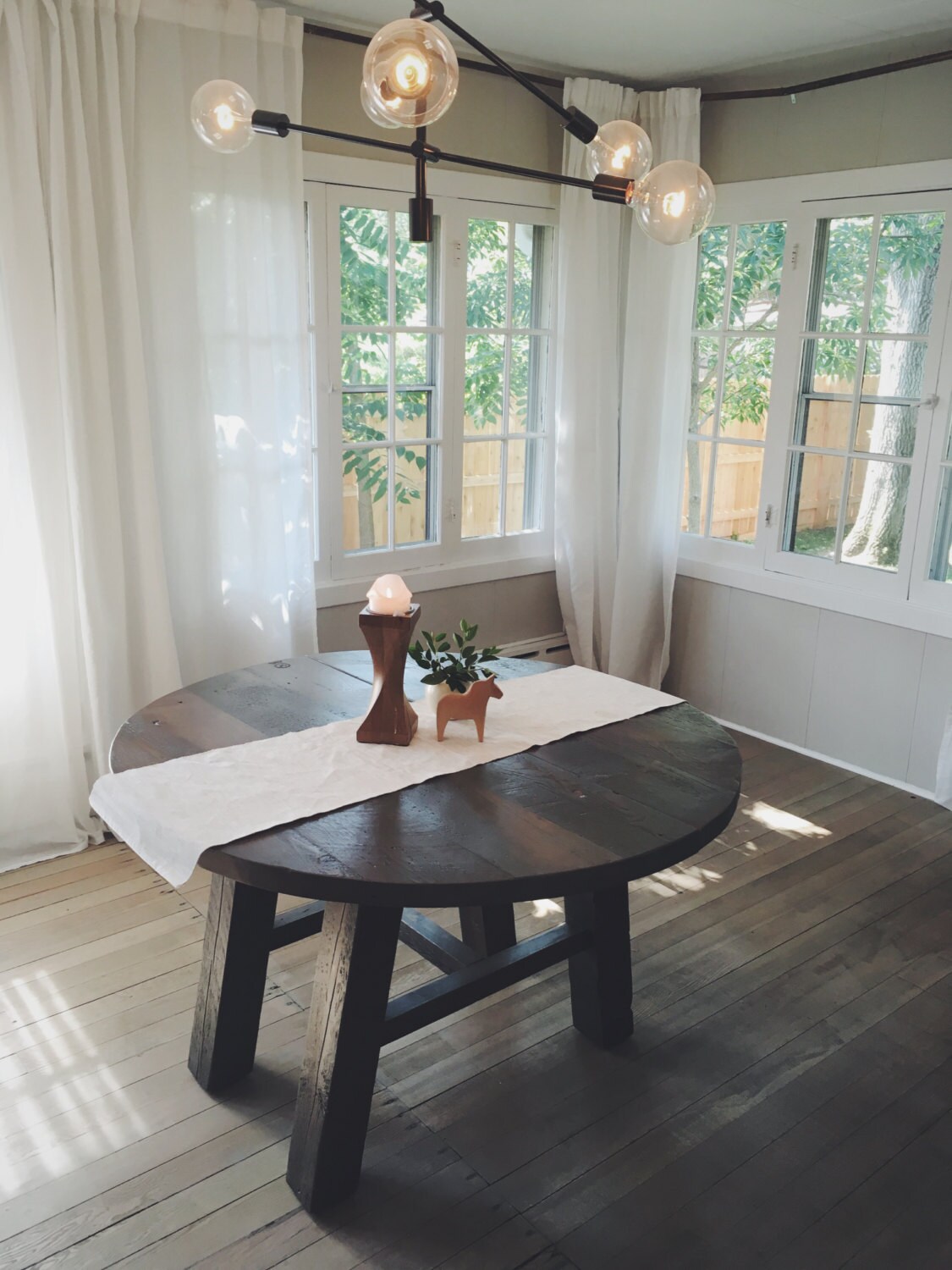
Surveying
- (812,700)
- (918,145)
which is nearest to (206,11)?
(918,145)

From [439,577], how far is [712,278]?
5.48 ft

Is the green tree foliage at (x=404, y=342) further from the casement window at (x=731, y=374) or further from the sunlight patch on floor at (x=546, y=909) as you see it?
the sunlight patch on floor at (x=546, y=909)

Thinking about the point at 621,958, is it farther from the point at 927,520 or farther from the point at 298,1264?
the point at 927,520

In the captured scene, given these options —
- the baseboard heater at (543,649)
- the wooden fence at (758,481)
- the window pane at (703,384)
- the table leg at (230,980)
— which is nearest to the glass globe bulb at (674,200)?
the table leg at (230,980)

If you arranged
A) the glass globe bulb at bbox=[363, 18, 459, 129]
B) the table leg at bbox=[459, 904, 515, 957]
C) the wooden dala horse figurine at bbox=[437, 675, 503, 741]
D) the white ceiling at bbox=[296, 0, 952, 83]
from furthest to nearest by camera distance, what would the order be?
the white ceiling at bbox=[296, 0, 952, 83] → the table leg at bbox=[459, 904, 515, 957] → the wooden dala horse figurine at bbox=[437, 675, 503, 741] → the glass globe bulb at bbox=[363, 18, 459, 129]

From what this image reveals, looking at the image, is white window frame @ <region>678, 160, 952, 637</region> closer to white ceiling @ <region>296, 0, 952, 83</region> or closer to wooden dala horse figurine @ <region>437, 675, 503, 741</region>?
white ceiling @ <region>296, 0, 952, 83</region>

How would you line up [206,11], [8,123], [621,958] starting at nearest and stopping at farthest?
[621,958], [8,123], [206,11]

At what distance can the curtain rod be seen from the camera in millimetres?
3406

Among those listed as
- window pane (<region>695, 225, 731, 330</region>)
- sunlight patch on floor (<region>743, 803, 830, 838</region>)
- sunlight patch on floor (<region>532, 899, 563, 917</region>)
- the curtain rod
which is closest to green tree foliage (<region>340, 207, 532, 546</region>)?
the curtain rod

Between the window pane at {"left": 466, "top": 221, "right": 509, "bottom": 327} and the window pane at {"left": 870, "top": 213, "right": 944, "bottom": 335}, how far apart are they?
1402 mm

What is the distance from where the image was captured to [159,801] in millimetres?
1854

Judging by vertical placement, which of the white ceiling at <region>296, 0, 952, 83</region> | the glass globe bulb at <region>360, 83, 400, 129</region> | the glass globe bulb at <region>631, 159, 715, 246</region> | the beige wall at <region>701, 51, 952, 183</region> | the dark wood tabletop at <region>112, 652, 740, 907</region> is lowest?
the dark wood tabletop at <region>112, 652, 740, 907</region>

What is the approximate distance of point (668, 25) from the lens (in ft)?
11.2

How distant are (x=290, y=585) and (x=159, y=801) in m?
1.78
